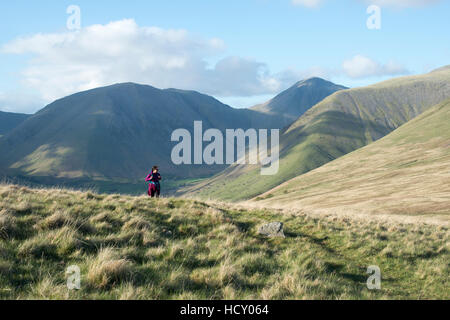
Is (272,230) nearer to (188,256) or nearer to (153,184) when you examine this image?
(188,256)

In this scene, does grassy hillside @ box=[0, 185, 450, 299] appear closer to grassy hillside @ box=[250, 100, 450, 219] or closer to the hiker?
the hiker

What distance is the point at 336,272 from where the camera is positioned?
10156 millimetres

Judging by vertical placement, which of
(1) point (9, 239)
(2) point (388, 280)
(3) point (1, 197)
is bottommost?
(2) point (388, 280)

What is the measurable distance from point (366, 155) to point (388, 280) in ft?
482

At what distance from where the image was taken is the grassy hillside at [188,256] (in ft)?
23.9

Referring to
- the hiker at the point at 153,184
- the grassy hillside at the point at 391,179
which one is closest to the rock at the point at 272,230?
the hiker at the point at 153,184

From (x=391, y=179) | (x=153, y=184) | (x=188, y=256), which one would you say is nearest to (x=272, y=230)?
(x=188, y=256)

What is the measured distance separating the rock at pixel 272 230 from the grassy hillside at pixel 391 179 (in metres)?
38.6

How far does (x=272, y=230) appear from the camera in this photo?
44.0 ft

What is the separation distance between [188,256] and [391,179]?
297 feet

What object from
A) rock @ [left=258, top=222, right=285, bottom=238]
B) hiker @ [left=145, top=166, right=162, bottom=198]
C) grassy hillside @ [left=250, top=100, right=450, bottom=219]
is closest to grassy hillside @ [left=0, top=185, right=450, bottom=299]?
rock @ [left=258, top=222, right=285, bottom=238]
